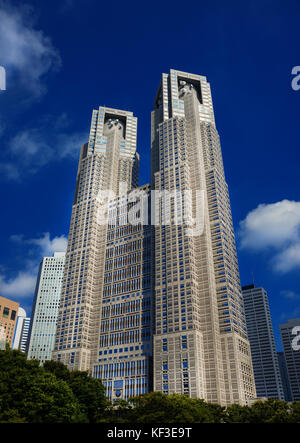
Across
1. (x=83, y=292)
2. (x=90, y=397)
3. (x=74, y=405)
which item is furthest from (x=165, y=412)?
(x=83, y=292)

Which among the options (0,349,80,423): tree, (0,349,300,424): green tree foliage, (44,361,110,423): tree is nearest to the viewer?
(0,349,80,423): tree

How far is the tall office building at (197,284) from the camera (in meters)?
128

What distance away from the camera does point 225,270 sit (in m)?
151

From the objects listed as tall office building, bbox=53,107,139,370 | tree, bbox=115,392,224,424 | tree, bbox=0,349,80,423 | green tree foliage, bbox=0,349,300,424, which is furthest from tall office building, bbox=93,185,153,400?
tree, bbox=0,349,80,423

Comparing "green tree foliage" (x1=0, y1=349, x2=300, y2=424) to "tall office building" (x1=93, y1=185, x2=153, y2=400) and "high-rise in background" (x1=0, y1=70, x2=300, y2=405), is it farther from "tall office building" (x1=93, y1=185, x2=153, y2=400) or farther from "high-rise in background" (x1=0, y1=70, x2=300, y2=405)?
"tall office building" (x1=93, y1=185, x2=153, y2=400)

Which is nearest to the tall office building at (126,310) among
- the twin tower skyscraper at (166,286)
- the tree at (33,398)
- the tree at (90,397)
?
the twin tower skyscraper at (166,286)

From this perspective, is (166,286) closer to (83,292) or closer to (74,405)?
(83,292)

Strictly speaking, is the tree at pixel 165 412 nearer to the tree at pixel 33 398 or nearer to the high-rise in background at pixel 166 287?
the tree at pixel 33 398

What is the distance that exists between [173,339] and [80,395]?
50.6 m

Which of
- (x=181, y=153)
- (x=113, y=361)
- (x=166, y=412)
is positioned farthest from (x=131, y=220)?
(x=166, y=412)

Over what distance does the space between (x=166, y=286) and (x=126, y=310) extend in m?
25.1

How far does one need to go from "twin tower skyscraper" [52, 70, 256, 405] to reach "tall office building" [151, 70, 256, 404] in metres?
0.41

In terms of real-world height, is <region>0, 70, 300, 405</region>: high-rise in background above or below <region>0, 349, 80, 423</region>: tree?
above

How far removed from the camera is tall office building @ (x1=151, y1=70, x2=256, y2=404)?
5044 inches
